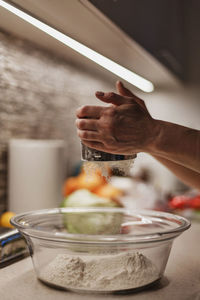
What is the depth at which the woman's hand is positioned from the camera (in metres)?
0.60

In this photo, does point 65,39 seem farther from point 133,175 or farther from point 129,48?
point 133,175

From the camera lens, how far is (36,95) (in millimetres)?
1312

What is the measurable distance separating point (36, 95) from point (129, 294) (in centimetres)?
85

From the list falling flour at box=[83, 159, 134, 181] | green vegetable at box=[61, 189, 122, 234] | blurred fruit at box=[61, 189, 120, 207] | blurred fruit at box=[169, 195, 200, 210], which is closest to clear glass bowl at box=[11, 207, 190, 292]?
falling flour at box=[83, 159, 134, 181]

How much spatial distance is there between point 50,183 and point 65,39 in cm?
45

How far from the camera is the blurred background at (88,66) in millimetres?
894

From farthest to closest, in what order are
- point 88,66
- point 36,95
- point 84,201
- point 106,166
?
point 88,66
point 36,95
point 84,201
point 106,166

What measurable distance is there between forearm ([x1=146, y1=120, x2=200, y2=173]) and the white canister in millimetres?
552

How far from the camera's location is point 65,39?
3.01ft

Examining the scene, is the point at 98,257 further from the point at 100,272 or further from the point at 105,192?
the point at 105,192

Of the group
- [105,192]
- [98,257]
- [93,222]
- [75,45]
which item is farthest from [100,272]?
[105,192]

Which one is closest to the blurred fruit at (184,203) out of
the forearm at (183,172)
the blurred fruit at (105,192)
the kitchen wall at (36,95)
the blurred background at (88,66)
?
the blurred background at (88,66)

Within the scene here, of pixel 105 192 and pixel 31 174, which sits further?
→ pixel 105 192

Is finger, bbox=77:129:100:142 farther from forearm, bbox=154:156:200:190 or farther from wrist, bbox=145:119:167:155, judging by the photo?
forearm, bbox=154:156:200:190
